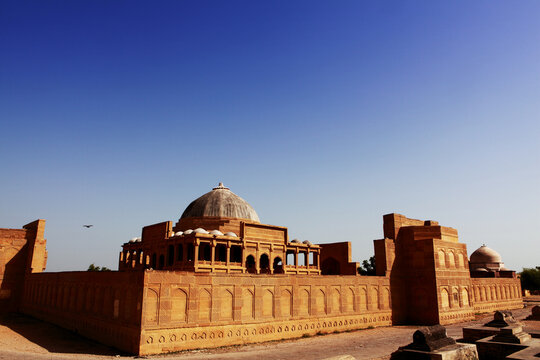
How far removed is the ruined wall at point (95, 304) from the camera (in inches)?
765

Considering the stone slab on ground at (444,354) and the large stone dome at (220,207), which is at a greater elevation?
the large stone dome at (220,207)

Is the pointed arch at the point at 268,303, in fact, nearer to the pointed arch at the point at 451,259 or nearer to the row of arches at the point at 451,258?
the row of arches at the point at 451,258

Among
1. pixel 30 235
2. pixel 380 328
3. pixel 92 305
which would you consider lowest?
pixel 380 328

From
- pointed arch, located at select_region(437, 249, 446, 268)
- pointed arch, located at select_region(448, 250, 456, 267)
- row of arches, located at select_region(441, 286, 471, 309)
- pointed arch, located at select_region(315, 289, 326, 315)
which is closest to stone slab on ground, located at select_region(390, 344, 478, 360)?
pointed arch, located at select_region(315, 289, 326, 315)

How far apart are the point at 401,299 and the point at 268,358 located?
62.0ft

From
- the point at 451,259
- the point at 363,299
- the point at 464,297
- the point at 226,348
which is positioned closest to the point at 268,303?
the point at 226,348

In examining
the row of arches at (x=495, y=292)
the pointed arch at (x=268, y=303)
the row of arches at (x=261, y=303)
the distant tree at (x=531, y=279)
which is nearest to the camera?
the row of arches at (x=261, y=303)

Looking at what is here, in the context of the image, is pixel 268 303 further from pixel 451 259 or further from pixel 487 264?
pixel 487 264

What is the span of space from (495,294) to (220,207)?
3310 cm

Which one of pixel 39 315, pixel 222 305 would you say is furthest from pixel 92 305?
A: pixel 39 315

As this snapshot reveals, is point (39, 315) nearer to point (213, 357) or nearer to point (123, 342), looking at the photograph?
point (123, 342)

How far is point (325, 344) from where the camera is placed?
23.0m

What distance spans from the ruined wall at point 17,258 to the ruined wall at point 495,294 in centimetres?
4252

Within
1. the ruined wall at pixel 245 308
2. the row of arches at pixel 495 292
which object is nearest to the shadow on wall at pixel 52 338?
the ruined wall at pixel 245 308
